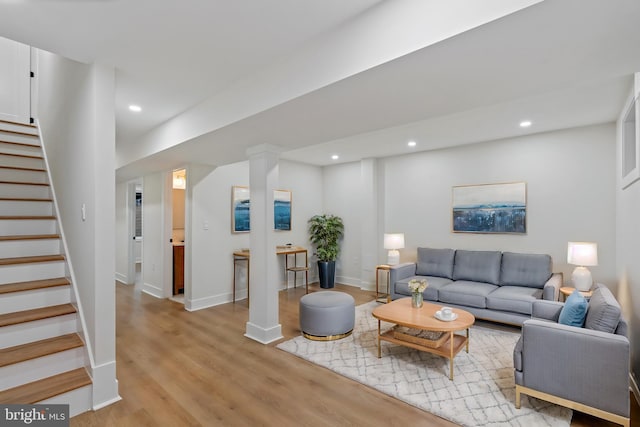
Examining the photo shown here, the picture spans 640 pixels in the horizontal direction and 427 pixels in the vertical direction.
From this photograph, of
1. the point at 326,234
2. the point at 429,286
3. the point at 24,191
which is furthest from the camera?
the point at 326,234

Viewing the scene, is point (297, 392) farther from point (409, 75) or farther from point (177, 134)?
point (177, 134)

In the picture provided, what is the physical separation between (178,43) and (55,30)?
2.38ft

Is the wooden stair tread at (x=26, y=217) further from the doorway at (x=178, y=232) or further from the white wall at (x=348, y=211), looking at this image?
the white wall at (x=348, y=211)

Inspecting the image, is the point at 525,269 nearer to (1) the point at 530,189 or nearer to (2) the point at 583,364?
(1) the point at 530,189

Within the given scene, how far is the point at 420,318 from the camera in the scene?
306 cm

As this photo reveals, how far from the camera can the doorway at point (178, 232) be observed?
5.86 meters

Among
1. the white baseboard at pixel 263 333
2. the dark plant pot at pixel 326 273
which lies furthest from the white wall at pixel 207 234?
the white baseboard at pixel 263 333

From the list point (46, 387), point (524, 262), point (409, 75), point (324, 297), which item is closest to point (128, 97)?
point (46, 387)

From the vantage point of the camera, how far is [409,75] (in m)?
1.92

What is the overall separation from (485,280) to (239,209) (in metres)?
4.07

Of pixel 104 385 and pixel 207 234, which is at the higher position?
pixel 207 234

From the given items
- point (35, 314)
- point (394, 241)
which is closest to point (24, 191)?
point (35, 314)

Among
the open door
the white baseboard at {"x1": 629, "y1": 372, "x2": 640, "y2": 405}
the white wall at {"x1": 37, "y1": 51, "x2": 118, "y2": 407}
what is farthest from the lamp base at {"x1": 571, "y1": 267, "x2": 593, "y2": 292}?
the open door

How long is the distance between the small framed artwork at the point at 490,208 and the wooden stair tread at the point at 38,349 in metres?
5.01
